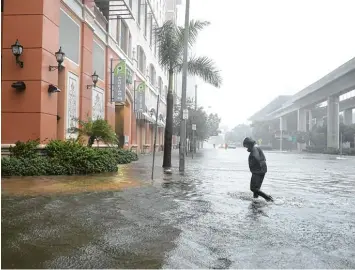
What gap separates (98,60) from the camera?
22312 millimetres

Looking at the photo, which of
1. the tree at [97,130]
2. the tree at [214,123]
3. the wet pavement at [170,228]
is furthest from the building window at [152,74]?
the wet pavement at [170,228]

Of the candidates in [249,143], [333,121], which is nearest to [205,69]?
[249,143]

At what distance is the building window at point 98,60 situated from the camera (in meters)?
21.6

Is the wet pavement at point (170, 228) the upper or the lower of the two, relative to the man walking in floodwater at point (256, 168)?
lower

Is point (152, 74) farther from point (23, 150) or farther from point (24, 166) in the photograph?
point (24, 166)

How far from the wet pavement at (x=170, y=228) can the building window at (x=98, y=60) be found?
1263cm

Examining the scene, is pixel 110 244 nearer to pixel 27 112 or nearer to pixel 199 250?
pixel 199 250

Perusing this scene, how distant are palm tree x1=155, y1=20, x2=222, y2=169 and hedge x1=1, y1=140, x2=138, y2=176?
4.19 m

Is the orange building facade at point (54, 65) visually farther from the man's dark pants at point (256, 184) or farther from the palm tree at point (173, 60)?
the man's dark pants at point (256, 184)

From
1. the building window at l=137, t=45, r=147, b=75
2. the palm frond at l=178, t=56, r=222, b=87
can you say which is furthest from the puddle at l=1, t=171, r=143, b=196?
the building window at l=137, t=45, r=147, b=75

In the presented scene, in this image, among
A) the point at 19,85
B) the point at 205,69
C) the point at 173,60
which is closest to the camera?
the point at 19,85

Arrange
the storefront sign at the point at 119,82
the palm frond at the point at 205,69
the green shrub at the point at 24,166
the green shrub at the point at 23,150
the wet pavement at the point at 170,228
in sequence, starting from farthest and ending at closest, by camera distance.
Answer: the storefront sign at the point at 119,82 < the palm frond at the point at 205,69 < the green shrub at the point at 23,150 < the green shrub at the point at 24,166 < the wet pavement at the point at 170,228

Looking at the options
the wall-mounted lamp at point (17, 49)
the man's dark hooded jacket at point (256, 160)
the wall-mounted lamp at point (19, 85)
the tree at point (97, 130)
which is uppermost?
the wall-mounted lamp at point (17, 49)

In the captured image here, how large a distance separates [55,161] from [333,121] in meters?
49.5
